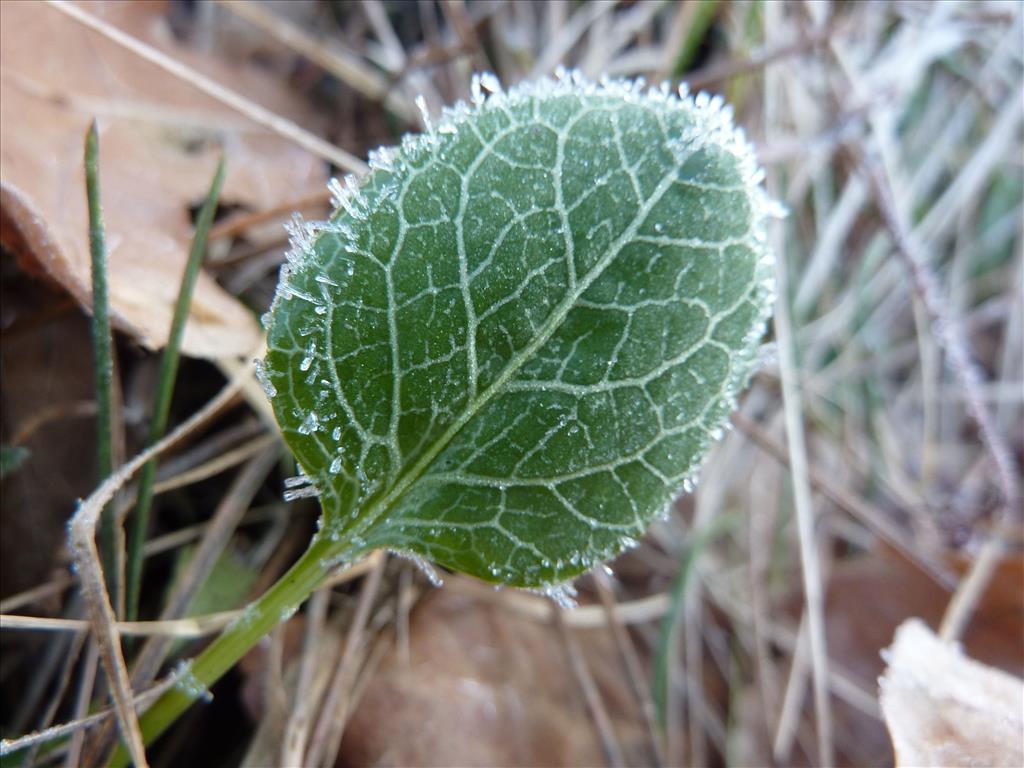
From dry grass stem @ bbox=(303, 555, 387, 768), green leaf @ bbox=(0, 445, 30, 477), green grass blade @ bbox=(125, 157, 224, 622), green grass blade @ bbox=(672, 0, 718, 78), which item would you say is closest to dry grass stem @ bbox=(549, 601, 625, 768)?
dry grass stem @ bbox=(303, 555, 387, 768)

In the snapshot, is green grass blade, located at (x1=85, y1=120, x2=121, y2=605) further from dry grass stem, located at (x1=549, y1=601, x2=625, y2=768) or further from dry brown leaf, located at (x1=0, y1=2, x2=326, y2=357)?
dry grass stem, located at (x1=549, y1=601, x2=625, y2=768)

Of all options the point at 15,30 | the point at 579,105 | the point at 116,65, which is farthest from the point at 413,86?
the point at 579,105

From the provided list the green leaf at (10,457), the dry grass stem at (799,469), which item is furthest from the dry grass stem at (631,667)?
the green leaf at (10,457)

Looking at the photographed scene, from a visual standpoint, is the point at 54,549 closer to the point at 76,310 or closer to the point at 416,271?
the point at 76,310

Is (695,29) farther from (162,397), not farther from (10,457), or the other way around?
(10,457)

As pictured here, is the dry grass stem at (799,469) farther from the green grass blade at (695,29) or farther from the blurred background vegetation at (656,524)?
the green grass blade at (695,29)

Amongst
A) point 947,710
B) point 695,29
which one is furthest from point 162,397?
point 695,29

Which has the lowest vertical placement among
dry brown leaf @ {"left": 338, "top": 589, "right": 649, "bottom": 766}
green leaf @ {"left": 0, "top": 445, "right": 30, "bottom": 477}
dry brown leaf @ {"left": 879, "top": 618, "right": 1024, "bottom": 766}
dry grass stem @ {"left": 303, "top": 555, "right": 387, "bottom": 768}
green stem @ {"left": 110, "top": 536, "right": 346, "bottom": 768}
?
dry brown leaf @ {"left": 879, "top": 618, "right": 1024, "bottom": 766}
